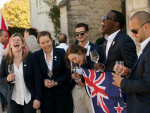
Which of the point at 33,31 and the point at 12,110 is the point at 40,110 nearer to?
the point at 12,110

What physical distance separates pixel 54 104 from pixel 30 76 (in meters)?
0.68

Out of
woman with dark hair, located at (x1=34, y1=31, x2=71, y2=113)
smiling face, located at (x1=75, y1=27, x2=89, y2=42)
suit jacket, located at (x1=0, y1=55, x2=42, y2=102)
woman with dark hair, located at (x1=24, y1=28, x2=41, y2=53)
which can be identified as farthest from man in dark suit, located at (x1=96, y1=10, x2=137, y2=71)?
woman with dark hair, located at (x1=24, y1=28, x2=41, y2=53)

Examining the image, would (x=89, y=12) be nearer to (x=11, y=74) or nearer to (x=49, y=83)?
(x=49, y=83)

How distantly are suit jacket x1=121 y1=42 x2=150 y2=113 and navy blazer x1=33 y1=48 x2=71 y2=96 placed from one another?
5.23ft

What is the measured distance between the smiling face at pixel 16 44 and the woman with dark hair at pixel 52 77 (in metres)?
0.31

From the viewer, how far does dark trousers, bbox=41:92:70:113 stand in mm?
3908

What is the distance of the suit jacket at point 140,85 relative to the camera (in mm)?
2350

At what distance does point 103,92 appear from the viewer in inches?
133

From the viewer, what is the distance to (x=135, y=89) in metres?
2.44

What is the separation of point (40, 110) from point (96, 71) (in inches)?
51.4

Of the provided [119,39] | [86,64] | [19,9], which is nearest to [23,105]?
[86,64]

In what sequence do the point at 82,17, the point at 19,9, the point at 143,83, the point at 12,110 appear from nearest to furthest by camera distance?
the point at 143,83 < the point at 12,110 < the point at 82,17 < the point at 19,9

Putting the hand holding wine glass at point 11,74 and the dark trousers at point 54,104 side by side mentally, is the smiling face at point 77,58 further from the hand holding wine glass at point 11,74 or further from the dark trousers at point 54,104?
the hand holding wine glass at point 11,74

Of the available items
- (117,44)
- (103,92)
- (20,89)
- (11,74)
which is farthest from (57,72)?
(117,44)
